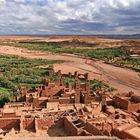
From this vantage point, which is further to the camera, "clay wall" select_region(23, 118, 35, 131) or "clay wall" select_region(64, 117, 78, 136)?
"clay wall" select_region(23, 118, 35, 131)

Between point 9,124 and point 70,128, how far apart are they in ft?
18.6

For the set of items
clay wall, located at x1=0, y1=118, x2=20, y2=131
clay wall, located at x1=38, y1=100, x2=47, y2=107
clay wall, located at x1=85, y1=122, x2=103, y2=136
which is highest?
clay wall, located at x1=85, y1=122, x2=103, y2=136

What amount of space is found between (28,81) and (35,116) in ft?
78.2

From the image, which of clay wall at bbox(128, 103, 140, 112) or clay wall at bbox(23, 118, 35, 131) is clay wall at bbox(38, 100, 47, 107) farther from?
clay wall at bbox(128, 103, 140, 112)

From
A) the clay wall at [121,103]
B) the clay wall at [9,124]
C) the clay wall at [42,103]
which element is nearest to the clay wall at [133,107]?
the clay wall at [121,103]

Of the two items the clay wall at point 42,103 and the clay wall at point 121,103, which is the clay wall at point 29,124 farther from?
the clay wall at point 121,103

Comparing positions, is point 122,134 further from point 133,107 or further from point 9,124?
point 9,124

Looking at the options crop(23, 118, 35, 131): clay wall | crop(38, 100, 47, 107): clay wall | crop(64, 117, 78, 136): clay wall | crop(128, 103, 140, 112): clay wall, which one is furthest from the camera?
crop(38, 100, 47, 107): clay wall

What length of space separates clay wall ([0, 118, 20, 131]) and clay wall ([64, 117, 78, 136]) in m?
4.24

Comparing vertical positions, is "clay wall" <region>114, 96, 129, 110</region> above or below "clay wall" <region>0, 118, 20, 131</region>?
above

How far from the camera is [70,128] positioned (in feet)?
78.1

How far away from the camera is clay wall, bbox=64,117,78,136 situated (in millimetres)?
22492

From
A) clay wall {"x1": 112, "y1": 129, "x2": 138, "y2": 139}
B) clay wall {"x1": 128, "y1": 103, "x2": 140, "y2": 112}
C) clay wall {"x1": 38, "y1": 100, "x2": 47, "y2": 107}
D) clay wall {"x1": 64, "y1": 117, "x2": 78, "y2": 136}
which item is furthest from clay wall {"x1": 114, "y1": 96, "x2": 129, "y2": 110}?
clay wall {"x1": 112, "y1": 129, "x2": 138, "y2": 139}

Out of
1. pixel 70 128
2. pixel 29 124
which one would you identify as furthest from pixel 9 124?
pixel 70 128
